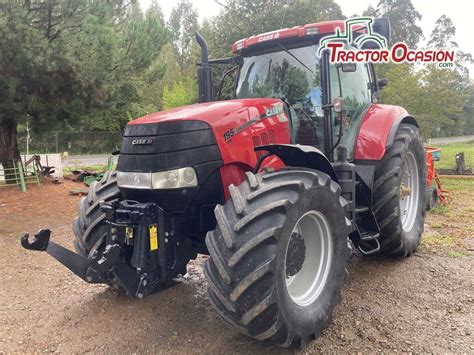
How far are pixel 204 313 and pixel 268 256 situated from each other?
4.12ft

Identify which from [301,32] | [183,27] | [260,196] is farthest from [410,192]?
[183,27]

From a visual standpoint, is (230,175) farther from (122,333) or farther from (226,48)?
(226,48)

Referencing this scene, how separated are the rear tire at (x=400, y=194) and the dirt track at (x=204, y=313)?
0.26 metres

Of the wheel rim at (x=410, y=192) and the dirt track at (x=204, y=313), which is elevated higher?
the wheel rim at (x=410, y=192)

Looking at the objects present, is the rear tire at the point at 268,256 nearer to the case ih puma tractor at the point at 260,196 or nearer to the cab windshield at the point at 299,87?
the case ih puma tractor at the point at 260,196

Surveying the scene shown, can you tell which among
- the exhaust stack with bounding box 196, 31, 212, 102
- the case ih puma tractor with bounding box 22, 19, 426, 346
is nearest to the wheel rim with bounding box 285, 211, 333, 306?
the case ih puma tractor with bounding box 22, 19, 426, 346

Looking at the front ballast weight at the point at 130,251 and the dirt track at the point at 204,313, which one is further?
the dirt track at the point at 204,313

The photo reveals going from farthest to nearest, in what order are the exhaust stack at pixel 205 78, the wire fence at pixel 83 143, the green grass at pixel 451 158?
1. the wire fence at pixel 83 143
2. the green grass at pixel 451 158
3. the exhaust stack at pixel 205 78

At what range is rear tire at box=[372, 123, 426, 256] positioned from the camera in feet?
13.0

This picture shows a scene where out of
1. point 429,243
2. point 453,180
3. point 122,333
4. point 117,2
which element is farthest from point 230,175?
point 453,180

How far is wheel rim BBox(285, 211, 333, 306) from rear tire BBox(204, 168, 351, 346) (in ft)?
0.04

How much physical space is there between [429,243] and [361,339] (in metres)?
2.60

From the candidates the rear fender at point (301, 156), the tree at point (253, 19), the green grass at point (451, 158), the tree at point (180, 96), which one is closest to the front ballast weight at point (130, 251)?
the rear fender at point (301, 156)

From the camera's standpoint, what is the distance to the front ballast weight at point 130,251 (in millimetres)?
2668
